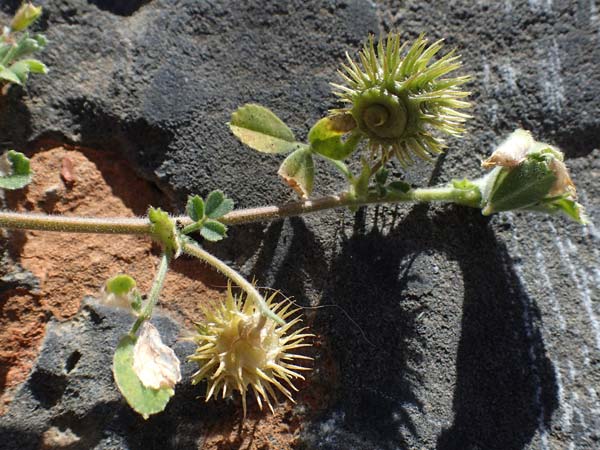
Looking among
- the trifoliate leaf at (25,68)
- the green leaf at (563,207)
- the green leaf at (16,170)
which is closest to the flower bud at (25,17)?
the trifoliate leaf at (25,68)

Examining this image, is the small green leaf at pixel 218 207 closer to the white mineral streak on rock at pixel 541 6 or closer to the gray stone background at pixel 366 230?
the gray stone background at pixel 366 230

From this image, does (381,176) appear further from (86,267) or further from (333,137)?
(86,267)

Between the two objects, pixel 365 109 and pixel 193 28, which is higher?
pixel 193 28

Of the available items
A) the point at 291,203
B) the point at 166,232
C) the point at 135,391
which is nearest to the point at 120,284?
the point at 166,232

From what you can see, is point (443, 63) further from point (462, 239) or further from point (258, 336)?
point (258, 336)

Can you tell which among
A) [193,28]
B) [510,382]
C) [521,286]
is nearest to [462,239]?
[521,286]

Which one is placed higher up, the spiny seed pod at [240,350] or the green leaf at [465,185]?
the green leaf at [465,185]
